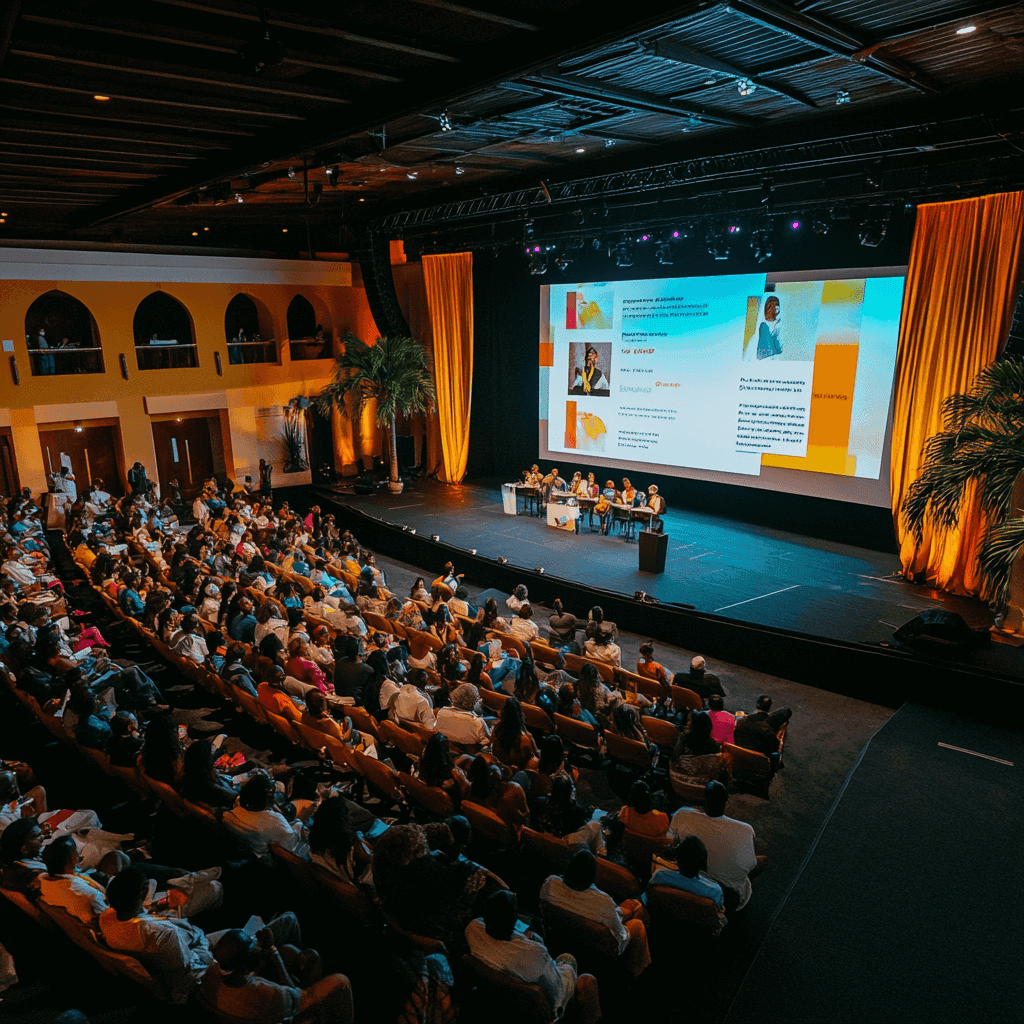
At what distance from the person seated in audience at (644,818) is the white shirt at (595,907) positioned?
70 cm

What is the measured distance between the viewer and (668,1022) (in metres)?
3.23

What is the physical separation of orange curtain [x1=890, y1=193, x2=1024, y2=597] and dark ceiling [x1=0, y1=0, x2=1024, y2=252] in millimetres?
416

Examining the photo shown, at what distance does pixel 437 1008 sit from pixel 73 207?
1147cm

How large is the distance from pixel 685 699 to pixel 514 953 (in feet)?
10.4

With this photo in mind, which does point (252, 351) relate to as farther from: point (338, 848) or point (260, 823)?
point (338, 848)

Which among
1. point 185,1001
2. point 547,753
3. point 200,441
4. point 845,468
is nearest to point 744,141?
point 845,468

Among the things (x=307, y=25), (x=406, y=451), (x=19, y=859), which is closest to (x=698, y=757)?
(x=19, y=859)

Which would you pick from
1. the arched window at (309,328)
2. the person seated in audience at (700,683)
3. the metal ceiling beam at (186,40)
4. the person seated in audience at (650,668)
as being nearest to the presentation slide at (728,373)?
the person seated in audience at (700,683)

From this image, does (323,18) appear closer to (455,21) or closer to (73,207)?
(455,21)

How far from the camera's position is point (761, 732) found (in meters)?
4.91

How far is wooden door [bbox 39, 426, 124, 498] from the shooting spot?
14.5m

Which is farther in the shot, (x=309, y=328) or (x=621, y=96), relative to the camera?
(x=309, y=328)

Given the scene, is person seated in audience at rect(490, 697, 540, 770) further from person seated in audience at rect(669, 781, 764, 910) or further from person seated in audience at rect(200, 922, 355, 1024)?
person seated in audience at rect(200, 922, 355, 1024)

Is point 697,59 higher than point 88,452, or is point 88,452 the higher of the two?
point 697,59
